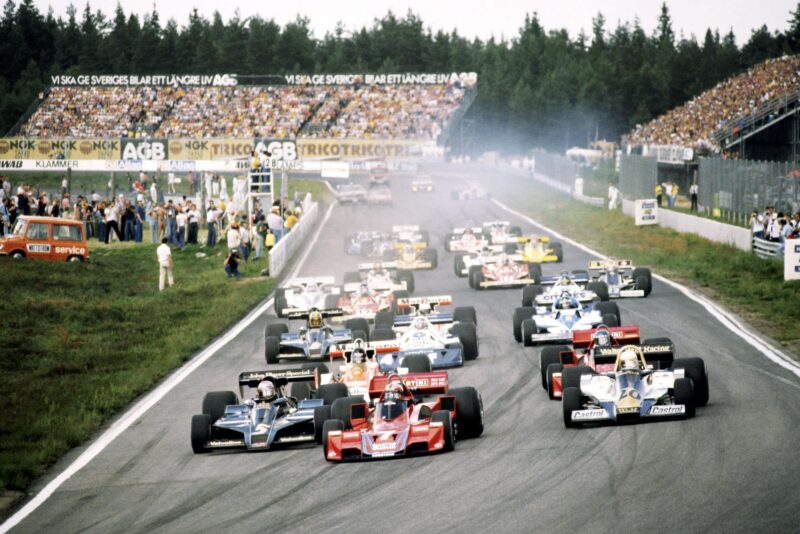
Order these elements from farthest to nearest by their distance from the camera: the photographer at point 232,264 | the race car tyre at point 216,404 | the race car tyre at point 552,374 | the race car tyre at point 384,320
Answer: the photographer at point 232,264 < the race car tyre at point 384,320 < the race car tyre at point 552,374 < the race car tyre at point 216,404

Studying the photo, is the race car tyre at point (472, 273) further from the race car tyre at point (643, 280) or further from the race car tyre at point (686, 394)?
the race car tyre at point (686, 394)

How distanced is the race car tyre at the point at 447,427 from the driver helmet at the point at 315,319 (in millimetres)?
8102

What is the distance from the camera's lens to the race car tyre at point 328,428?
15.7 meters

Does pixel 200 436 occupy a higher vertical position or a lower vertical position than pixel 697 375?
lower

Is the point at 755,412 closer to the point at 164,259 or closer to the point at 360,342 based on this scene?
the point at 360,342

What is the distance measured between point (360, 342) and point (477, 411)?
403 centimetres

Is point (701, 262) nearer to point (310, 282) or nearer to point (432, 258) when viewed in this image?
point (432, 258)

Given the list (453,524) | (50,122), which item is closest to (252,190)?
(453,524)

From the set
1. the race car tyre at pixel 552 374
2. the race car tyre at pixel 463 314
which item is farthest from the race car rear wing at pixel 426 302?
the race car tyre at pixel 552 374

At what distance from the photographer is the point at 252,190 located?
2018 inches

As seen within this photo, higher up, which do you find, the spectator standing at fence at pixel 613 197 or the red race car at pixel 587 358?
the spectator standing at fence at pixel 613 197

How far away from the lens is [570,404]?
1669cm

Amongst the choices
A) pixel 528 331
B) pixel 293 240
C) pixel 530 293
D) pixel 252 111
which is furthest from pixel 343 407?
pixel 252 111

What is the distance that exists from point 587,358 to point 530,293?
870cm
